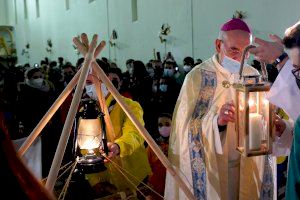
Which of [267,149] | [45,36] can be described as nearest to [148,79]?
[267,149]

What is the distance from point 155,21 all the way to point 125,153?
33.5 ft

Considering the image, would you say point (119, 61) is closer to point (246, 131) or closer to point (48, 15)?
point (48, 15)

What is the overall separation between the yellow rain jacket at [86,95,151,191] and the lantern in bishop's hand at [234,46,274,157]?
0.70 m

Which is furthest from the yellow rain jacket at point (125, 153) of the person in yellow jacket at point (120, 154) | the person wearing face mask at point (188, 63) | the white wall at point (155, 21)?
the person wearing face mask at point (188, 63)

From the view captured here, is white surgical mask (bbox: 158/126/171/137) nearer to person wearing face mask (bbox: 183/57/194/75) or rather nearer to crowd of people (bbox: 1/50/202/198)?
crowd of people (bbox: 1/50/202/198)

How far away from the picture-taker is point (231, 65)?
2.66 m

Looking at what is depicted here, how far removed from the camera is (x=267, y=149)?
2020mm

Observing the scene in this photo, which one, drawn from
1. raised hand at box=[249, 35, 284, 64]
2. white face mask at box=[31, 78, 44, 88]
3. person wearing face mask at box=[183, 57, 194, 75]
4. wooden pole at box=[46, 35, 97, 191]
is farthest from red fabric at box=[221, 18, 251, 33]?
person wearing face mask at box=[183, 57, 194, 75]

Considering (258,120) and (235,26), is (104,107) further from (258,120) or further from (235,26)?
(235,26)

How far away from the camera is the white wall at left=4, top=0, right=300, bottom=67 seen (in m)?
8.11

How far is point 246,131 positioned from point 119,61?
13.2 m

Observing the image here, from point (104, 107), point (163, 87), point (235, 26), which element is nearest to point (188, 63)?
point (163, 87)

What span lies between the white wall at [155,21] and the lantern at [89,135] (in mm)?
6188

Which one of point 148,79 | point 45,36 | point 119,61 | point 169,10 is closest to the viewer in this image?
point 148,79
